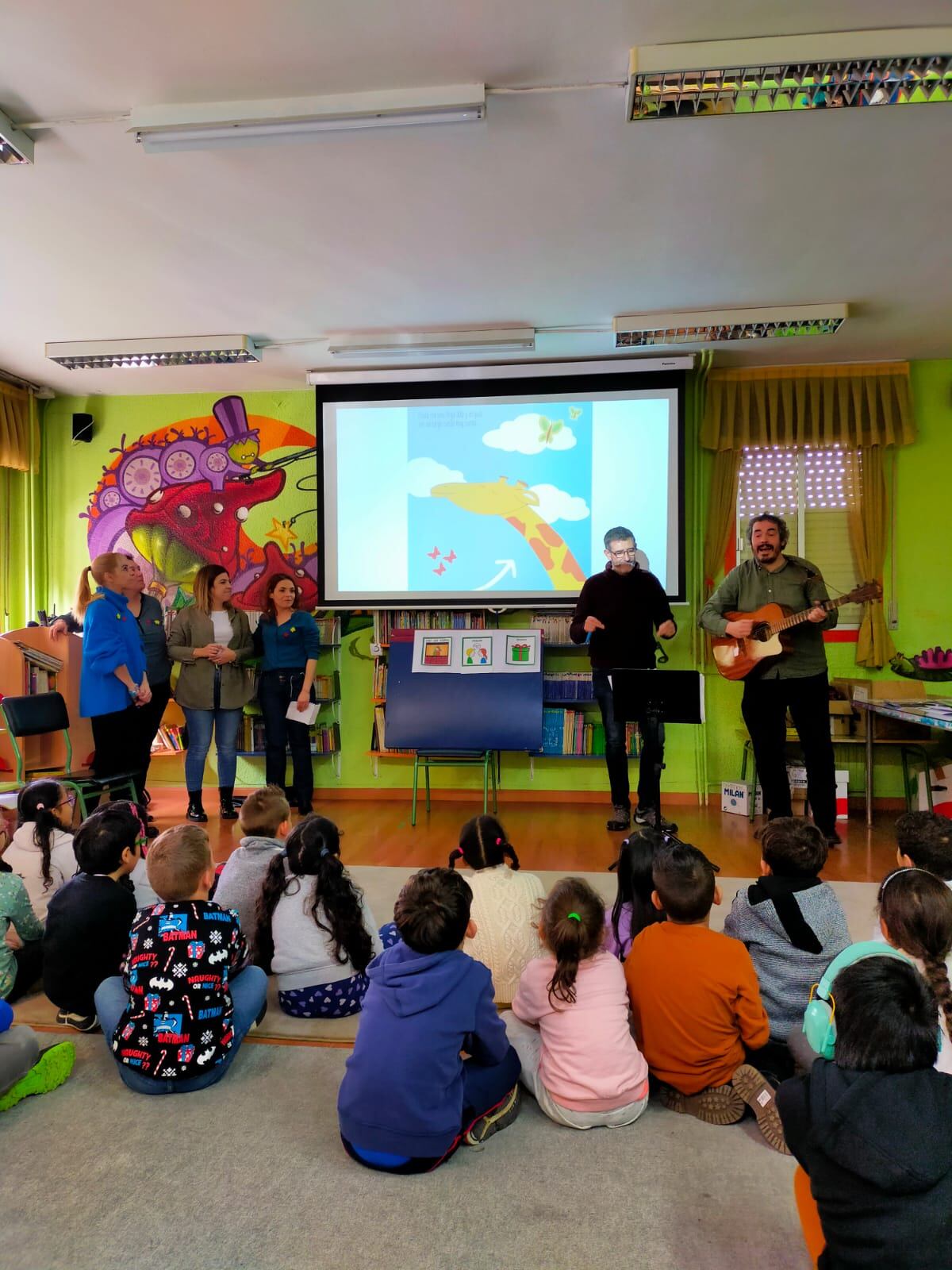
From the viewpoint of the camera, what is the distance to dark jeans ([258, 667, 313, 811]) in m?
5.25

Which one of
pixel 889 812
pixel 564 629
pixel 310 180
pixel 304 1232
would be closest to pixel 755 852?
pixel 889 812

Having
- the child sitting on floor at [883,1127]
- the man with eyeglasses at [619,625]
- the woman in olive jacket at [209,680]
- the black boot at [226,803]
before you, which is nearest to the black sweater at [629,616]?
the man with eyeglasses at [619,625]

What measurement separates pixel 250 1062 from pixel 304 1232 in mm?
728

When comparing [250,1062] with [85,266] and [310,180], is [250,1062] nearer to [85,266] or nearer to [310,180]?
[310,180]

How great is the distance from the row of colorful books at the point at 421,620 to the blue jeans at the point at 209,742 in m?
1.12

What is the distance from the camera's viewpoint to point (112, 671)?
4434 mm

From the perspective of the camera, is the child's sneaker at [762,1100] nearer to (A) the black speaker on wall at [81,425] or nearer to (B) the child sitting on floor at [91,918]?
(B) the child sitting on floor at [91,918]

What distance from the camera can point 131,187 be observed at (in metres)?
3.26

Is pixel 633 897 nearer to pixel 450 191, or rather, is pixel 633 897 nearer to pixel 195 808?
pixel 450 191

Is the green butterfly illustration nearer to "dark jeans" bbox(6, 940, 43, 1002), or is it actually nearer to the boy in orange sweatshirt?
the boy in orange sweatshirt

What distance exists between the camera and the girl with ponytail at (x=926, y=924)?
1657mm

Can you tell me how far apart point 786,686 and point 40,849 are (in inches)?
131

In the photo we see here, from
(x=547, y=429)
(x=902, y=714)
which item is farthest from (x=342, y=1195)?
(x=547, y=429)

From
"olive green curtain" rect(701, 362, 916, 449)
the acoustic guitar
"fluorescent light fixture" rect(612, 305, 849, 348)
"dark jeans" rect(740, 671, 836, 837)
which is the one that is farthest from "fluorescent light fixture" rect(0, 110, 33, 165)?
"olive green curtain" rect(701, 362, 916, 449)
